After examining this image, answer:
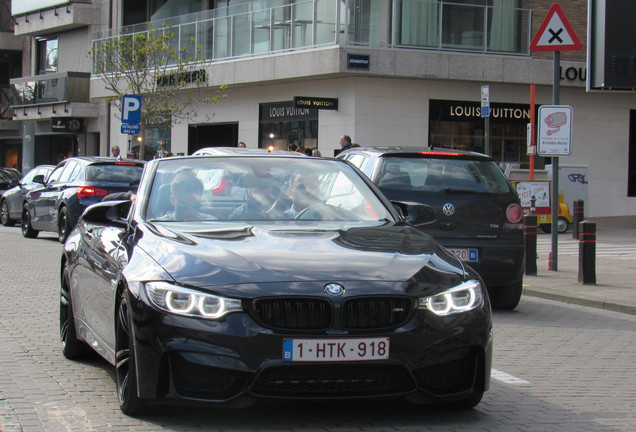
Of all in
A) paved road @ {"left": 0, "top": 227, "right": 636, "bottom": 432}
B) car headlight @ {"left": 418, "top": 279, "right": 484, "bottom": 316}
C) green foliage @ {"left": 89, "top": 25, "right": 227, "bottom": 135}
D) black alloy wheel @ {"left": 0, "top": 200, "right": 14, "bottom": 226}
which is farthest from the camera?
green foliage @ {"left": 89, "top": 25, "right": 227, "bottom": 135}

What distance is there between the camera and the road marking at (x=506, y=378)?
21.4 feet

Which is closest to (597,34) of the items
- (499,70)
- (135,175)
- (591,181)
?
(499,70)

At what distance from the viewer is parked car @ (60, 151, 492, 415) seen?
15.3 feet

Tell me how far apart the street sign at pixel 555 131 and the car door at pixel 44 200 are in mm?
9916

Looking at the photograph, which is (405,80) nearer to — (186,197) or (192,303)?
(186,197)

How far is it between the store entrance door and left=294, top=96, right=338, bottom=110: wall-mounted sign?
6.14m

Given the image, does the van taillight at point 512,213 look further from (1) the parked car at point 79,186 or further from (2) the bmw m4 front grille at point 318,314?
(1) the parked car at point 79,186

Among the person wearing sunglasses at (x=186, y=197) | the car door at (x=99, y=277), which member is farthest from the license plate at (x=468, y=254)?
the person wearing sunglasses at (x=186, y=197)

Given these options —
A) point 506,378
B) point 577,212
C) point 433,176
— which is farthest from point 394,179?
point 577,212

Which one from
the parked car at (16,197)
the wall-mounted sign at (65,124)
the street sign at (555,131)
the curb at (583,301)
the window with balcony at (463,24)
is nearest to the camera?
the curb at (583,301)

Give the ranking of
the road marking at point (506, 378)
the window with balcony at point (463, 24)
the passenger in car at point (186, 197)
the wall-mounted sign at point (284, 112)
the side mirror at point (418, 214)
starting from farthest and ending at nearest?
1. the wall-mounted sign at point (284, 112)
2. the window with balcony at point (463, 24)
3. the side mirror at point (418, 214)
4. the road marking at point (506, 378)
5. the passenger in car at point (186, 197)

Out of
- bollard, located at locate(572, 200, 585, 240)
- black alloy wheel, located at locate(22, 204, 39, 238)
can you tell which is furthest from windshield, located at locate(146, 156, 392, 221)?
bollard, located at locate(572, 200, 585, 240)

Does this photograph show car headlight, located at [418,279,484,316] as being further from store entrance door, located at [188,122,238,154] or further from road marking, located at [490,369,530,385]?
store entrance door, located at [188,122,238,154]

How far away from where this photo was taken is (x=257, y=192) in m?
6.15
